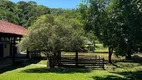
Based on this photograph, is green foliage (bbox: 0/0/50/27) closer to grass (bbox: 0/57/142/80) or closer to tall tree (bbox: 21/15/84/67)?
tall tree (bbox: 21/15/84/67)

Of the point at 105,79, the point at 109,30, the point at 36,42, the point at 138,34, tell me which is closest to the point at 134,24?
the point at 138,34

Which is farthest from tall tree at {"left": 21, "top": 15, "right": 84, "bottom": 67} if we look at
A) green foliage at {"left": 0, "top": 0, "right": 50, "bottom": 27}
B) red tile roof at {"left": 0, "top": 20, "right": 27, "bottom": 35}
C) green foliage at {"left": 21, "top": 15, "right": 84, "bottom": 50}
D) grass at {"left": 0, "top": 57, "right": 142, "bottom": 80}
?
green foliage at {"left": 0, "top": 0, "right": 50, "bottom": 27}

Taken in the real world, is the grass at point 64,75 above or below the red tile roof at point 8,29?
below

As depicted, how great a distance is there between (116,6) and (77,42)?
759 centimetres

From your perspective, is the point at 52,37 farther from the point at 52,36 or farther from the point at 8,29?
the point at 8,29

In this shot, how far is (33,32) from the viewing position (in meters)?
25.3

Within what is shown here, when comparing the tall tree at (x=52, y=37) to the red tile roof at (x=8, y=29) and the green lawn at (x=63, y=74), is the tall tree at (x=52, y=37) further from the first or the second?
the red tile roof at (x=8, y=29)

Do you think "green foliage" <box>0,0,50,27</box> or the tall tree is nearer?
the tall tree

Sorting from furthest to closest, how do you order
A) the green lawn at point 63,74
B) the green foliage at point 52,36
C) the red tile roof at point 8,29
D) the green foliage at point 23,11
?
the green foliage at point 23,11, the red tile roof at point 8,29, the green foliage at point 52,36, the green lawn at point 63,74

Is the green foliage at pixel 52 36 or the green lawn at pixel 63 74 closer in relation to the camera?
the green lawn at pixel 63 74

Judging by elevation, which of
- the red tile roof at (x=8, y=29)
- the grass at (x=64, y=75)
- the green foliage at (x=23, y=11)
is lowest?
the grass at (x=64, y=75)

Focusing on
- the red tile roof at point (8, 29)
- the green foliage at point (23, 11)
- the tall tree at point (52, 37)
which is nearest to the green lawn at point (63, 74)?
the tall tree at point (52, 37)

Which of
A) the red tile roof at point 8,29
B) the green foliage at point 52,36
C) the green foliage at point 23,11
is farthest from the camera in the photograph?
the green foliage at point 23,11

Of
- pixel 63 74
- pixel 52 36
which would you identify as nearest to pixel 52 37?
pixel 52 36
